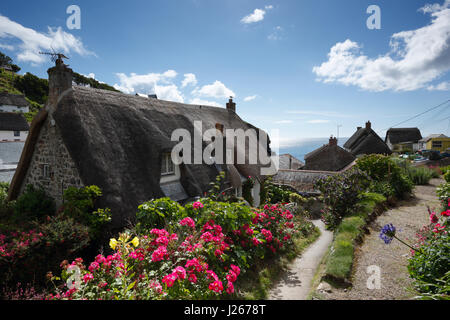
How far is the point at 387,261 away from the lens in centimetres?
Result: 522

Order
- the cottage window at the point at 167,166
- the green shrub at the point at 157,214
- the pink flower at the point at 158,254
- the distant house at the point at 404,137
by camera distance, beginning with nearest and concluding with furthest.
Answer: the pink flower at the point at 158,254 → the green shrub at the point at 157,214 → the cottage window at the point at 167,166 → the distant house at the point at 404,137

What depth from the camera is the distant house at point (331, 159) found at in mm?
24359

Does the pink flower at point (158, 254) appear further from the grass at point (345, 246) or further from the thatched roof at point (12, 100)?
the thatched roof at point (12, 100)

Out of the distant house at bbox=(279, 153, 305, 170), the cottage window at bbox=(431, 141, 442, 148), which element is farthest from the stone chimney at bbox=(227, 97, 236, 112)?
the cottage window at bbox=(431, 141, 442, 148)

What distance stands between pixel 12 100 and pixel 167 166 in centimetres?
5283

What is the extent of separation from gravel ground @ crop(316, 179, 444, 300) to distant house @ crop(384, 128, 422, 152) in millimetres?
47954

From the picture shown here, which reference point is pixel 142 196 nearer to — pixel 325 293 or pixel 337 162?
pixel 325 293

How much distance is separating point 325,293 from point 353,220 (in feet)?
13.3

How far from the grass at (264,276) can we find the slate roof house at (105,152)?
373 cm

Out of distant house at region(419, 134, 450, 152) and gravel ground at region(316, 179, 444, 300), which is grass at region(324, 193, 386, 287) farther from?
distant house at region(419, 134, 450, 152)

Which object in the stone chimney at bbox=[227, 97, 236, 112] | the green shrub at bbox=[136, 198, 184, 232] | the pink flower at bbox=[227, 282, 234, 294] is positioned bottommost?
the pink flower at bbox=[227, 282, 234, 294]

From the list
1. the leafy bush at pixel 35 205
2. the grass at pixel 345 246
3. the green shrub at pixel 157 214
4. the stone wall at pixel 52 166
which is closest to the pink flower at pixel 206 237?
the green shrub at pixel 157 214

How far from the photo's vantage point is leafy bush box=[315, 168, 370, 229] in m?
9.09
